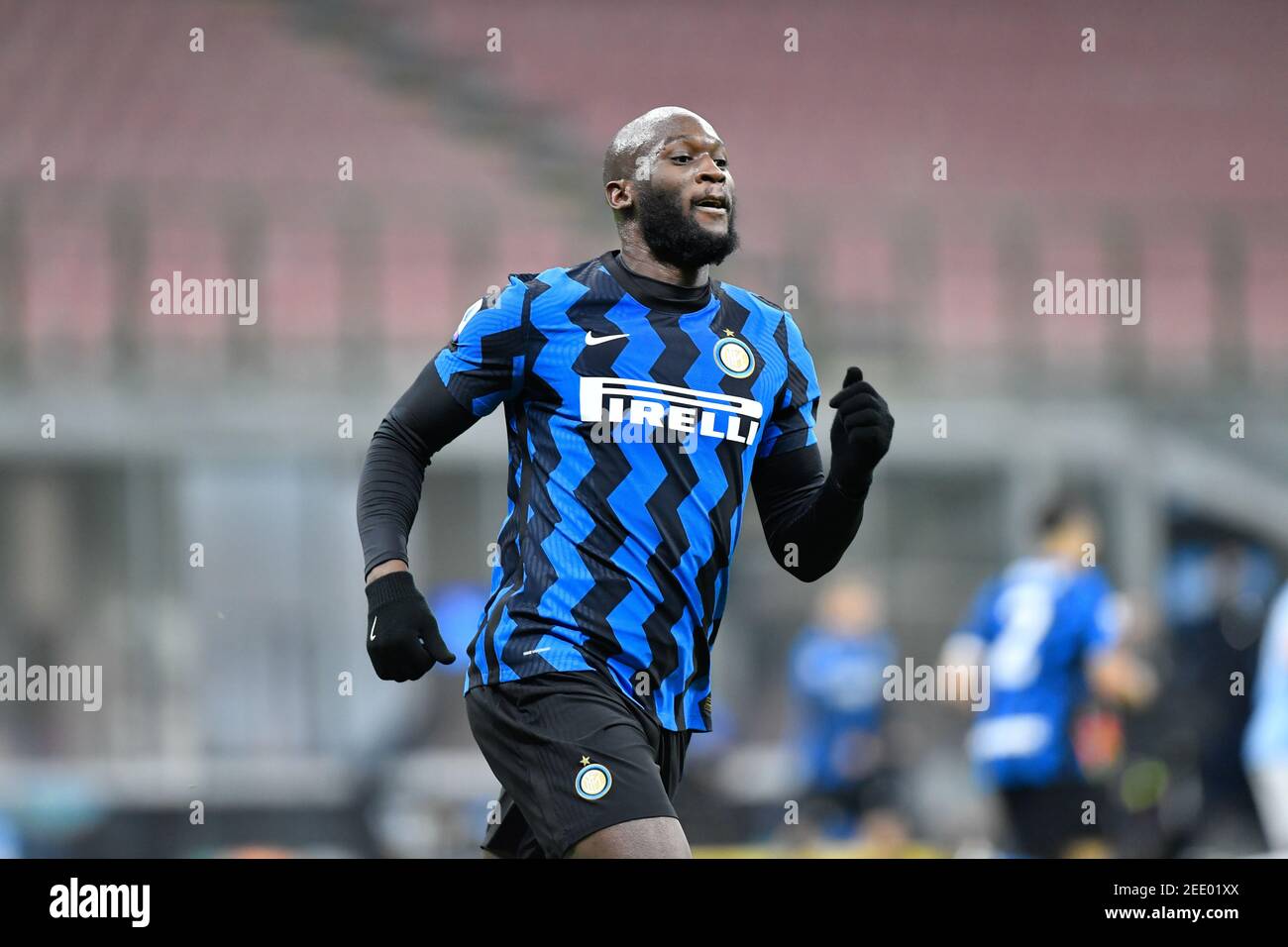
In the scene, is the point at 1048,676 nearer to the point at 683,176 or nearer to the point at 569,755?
the point at 683,176

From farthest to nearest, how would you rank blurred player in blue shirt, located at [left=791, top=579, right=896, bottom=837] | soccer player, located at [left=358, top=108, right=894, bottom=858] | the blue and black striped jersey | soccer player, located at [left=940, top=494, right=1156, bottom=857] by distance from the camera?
1. blurred player in blue shirt, located at [left=791, top=579, right=896, bottom=837]
2. soccer player, located at [left=940, top=494, right=1156, bottom=857]
3. the blue and black striped jersey
4. soccer player, located at [left=358, top=108, right=894, bottom=858]

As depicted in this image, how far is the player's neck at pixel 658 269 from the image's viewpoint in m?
3.71

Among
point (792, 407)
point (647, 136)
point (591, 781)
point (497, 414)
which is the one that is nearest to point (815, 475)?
point (792, 407)

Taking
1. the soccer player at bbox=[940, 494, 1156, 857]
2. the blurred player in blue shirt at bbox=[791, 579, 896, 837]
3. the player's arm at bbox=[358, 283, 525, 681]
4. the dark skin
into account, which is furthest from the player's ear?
the blurred player in blue shirt at bbox=[791, 579, 896, 837]

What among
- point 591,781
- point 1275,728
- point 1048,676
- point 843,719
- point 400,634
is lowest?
point 843,719

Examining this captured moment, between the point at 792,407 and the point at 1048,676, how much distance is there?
4.63 meters

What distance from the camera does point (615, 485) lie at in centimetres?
350

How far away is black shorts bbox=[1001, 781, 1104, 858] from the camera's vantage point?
7941 millimetres

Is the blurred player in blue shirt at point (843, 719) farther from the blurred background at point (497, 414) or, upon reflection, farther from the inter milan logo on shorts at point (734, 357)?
the inter milan logo on shorts at point (734, 357)

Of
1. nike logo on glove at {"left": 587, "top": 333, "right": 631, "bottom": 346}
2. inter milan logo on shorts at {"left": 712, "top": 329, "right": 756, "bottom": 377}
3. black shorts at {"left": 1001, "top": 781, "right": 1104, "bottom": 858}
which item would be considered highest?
nike logo on glove at {"left": 587, "top": 333, "right": 631, "bottom": 346}

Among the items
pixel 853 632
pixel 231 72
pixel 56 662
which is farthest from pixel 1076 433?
pixel 231 72

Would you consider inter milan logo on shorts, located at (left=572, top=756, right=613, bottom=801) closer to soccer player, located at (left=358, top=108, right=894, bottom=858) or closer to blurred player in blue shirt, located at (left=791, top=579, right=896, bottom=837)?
soccer player, located at (left=358, top=108, right=894, bottom=858)

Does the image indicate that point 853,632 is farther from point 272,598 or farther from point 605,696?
point 605,696

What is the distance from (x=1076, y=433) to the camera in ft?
42.2
